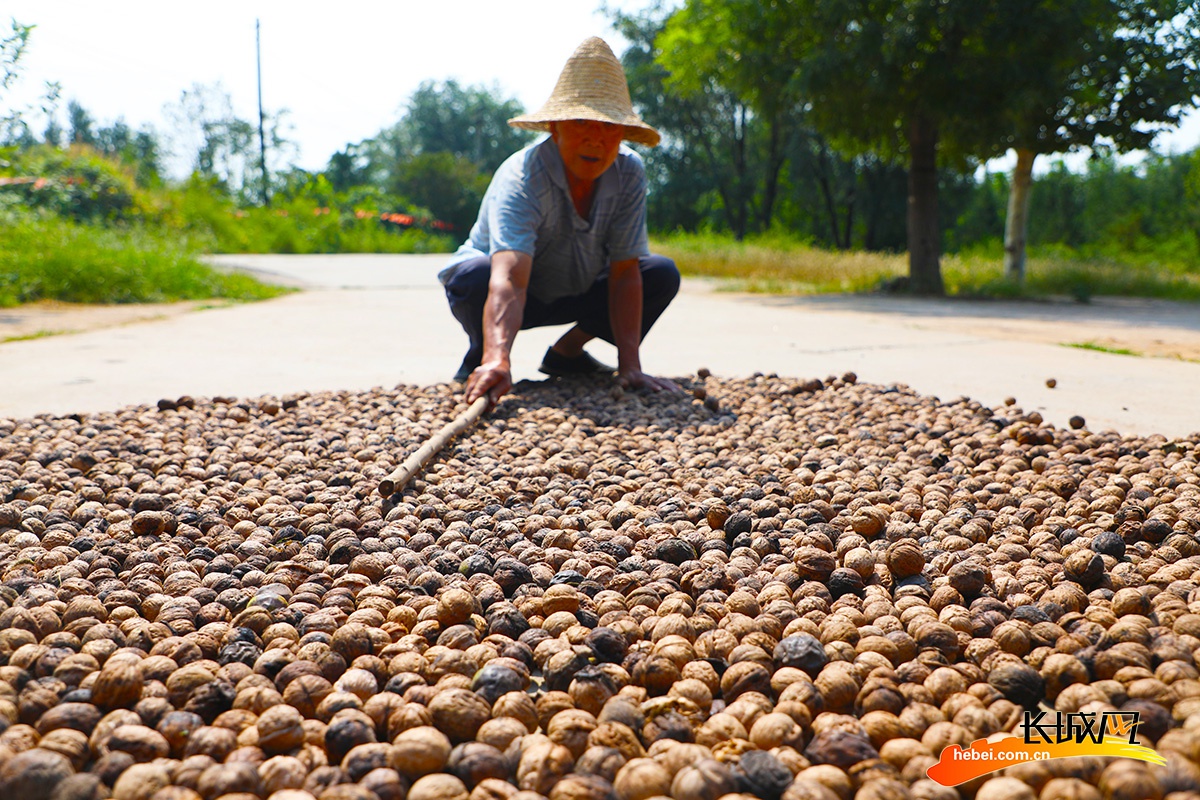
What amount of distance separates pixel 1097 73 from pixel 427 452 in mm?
9202

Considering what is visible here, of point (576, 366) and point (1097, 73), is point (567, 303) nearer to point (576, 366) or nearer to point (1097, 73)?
point (576, 366)

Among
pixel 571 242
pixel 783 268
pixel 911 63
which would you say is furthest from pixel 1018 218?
pixel 571 242

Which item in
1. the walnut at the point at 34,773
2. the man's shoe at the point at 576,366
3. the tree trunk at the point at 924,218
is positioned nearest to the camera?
the walnut at the point at 34,773

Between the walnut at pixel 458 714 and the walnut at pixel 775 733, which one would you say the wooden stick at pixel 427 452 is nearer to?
the walnut at pixel 458 714

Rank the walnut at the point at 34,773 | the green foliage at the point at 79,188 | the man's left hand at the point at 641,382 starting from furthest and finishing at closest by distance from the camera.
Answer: the green foliage at the point at 79,188, the man's left hand at the point at 641,382, the walnut at the point at 34,773

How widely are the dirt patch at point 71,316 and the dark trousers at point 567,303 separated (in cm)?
274

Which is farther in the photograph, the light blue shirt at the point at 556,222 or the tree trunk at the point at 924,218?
the tree trunk at the point at 924,218

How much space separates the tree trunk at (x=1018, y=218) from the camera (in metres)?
10.2

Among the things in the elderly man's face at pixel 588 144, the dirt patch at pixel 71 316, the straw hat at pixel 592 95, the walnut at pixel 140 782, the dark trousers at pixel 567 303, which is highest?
the straw hat at pixel 592 95

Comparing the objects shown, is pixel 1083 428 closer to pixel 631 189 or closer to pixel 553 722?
pixel 631 189

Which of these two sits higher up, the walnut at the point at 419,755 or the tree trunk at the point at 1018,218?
the tree trunk at the point at 1018,218

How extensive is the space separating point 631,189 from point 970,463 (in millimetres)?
1564

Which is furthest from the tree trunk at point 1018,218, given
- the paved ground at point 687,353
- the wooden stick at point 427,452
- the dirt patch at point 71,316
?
the wooden stick at point 427,452

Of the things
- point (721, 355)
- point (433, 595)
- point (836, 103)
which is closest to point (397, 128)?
point (836, 103)
